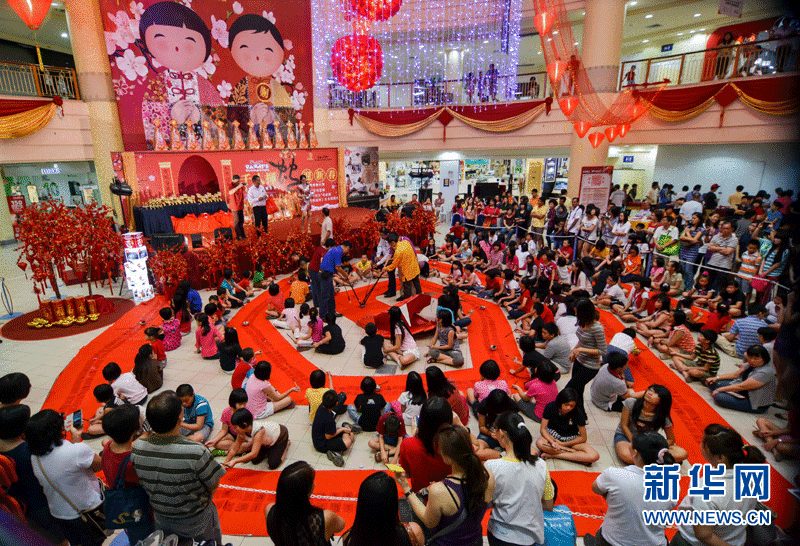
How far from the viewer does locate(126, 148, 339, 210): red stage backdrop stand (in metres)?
10.2

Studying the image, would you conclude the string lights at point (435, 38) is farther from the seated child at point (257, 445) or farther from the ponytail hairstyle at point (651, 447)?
the ponytail hairstyle at point (651, 447)

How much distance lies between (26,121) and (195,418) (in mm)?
9581

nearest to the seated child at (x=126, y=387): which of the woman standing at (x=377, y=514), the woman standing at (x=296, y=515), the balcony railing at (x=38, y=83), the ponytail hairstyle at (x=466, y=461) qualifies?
the woman standing at (x=296, y=515)

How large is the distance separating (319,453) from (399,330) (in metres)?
2.12

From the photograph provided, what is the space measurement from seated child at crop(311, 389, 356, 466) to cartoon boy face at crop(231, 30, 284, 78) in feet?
37.6

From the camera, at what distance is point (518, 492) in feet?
7.72

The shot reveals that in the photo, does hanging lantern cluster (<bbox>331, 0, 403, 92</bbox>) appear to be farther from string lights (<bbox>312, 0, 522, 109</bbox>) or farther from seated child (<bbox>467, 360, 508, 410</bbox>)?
seated child (<bbox>467, 360, 508, 410</bbox>)

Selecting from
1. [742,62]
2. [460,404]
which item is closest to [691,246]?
[742,62]

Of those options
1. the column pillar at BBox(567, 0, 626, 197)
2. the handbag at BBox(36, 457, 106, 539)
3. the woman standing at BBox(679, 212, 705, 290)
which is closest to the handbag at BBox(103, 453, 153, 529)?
the handbag at BBox(36, 457, 106, 539)

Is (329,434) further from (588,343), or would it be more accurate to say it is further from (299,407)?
(588,343)

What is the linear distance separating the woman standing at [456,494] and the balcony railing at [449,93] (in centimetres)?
1303

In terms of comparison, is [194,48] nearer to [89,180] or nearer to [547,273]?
[89,180]

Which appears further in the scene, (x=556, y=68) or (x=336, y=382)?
(x=556, y=68)

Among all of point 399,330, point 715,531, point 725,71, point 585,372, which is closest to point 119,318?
point 399,330
